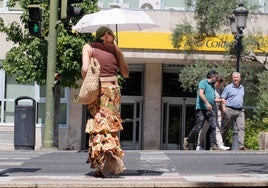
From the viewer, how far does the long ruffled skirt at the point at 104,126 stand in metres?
8.17

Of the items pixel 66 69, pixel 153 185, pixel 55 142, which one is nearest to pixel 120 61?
pixel 153 185

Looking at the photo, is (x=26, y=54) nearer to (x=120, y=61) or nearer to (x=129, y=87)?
(x=129, y=87)

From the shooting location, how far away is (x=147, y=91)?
26781 millimetres

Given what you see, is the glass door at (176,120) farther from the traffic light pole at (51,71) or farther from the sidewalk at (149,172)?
the sidewalk at (149,172)

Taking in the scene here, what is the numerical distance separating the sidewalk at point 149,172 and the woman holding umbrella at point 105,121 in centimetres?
20

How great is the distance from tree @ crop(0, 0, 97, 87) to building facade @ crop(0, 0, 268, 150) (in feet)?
11.8

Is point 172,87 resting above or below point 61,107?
above

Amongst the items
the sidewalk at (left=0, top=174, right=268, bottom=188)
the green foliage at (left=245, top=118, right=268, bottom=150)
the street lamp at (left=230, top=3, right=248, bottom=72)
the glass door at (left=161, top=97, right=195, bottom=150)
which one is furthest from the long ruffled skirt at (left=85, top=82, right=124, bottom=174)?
the glass door at (left=161, top=97, right=195, bottom=150)

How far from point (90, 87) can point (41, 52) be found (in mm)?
12618

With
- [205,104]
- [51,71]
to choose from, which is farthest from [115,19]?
[51,71]

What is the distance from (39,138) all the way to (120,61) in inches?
672

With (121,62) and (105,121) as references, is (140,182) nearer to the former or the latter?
(105,121)

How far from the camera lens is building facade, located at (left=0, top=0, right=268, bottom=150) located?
81.9 ft

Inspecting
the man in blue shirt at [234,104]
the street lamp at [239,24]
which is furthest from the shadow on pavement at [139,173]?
the street lamp at [239,24]
